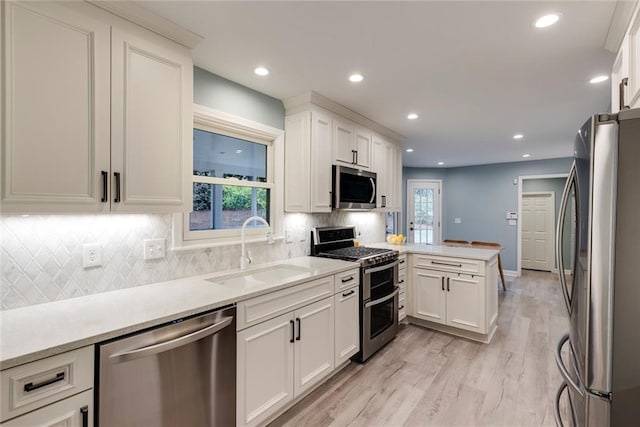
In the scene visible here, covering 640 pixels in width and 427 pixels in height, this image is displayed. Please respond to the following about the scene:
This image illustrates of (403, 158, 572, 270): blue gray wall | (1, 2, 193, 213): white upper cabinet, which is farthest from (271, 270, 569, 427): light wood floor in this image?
(403, 158, 572, 270): blue gray wall

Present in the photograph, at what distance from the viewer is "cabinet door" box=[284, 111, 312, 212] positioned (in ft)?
9.16

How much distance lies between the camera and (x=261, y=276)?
2492 mm

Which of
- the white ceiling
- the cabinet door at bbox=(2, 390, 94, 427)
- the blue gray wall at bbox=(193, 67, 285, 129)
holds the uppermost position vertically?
the white ceiling

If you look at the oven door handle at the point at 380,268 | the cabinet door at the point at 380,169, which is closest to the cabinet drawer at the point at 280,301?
the oven door handle at the point at 380,268

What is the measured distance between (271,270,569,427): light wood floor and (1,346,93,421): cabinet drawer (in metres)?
1.30

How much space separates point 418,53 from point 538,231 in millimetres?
6799

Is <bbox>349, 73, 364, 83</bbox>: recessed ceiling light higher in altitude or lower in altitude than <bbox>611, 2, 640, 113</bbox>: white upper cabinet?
higher

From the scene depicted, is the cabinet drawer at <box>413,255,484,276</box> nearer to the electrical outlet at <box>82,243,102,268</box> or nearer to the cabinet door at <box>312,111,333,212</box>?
the cabinet door at <box>312,111,333,212</box>

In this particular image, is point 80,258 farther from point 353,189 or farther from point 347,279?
point 353,189

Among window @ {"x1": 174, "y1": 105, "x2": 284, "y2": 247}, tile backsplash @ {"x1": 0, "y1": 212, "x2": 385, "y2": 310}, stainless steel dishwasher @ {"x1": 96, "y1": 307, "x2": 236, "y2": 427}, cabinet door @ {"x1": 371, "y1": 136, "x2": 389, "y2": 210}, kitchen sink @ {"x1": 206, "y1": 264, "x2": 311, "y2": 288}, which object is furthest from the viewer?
cabinet door @ {"x1": 371, "y1": 136, "x2": 389, "y2": 210}

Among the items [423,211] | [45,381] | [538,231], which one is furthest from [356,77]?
[538,231]

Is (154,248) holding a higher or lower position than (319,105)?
lower

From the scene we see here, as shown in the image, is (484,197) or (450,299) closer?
(450,299)

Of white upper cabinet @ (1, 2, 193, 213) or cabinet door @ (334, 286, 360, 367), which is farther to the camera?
cabinet door @ (334, 286, 360, 367)
